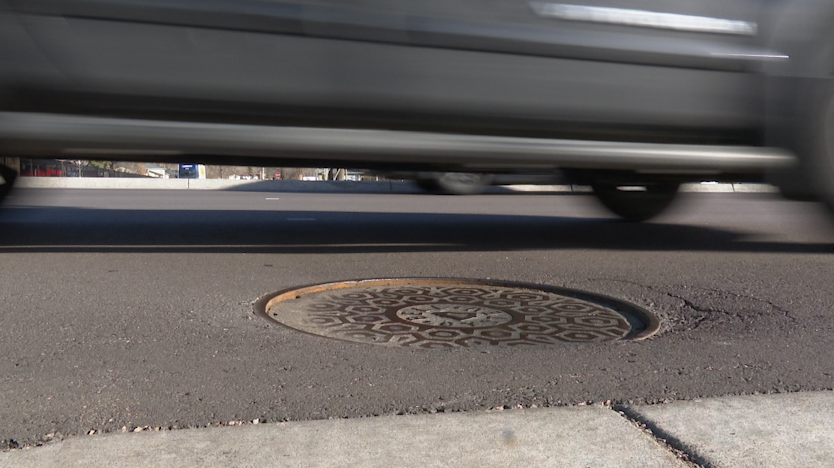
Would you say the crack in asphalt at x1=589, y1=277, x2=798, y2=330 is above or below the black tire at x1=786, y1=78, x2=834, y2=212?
below

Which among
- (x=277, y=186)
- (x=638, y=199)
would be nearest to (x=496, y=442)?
(x=638, y=199)

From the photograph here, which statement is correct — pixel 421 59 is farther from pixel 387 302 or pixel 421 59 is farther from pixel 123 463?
pixel 123 463

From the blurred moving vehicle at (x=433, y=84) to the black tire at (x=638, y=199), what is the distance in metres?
2.41

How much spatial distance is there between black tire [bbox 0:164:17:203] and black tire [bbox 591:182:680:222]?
5.04m

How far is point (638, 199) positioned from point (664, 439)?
574 cm

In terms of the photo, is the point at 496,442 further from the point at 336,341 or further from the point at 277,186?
the point at 277,186

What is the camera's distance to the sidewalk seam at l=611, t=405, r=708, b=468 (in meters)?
1.84

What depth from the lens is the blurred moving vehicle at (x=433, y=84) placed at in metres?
3.92

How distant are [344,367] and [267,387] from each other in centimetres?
31

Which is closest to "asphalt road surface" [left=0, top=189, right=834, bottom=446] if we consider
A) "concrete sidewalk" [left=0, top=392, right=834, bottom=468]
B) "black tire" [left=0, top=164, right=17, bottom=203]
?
"concrete sidewalk" [left=0, top=392, right=834, bottom=468]

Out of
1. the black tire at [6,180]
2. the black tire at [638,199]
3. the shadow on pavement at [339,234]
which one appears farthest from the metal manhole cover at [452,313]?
the black tire at [638,199]

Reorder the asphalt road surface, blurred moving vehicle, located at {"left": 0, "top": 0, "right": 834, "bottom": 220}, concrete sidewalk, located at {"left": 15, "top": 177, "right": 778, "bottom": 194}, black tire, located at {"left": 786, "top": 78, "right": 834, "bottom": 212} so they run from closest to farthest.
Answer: the asphalt road surface
blurred moving vehicle, located at {"left": 0, "top": 0, "right": 834, "bottom": 220}
black tire, located at {"left": 786, "top": 78, "right": 834, "bottom": 212}
concrete sidewalk, located at {"left": 15, "top": 177, "right": 778, "bottom": 194}

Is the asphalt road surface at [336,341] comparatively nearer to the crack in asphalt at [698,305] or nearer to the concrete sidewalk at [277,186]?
the crack in asphalt at [698,305]

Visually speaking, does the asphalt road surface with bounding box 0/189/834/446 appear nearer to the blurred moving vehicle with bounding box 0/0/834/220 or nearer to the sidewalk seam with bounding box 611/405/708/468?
the sidewalk seam with bounding box 611/405/708/468
